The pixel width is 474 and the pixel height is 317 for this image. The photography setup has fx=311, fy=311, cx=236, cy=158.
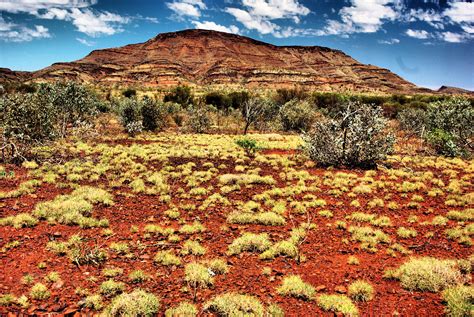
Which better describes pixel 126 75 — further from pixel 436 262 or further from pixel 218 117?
pixel 436 262

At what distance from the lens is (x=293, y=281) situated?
7.05 m

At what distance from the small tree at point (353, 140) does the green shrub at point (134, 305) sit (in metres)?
14.7

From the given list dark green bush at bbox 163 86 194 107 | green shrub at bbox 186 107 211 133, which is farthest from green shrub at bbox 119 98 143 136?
dark green bush at bbox 163 86 194 107

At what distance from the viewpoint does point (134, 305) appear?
604cm

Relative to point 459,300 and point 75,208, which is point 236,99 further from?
point 459,300

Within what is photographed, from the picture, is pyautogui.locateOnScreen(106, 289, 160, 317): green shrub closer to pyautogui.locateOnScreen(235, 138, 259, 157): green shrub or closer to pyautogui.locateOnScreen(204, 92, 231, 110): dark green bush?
pyautogui.locateOnScreen(235, 138, 259, 157): green shrub

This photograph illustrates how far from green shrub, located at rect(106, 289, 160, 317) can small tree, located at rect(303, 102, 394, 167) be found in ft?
48.3

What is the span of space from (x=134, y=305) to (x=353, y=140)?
1568 cm

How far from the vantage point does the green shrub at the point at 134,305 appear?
593cm

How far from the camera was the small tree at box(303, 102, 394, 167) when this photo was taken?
18.2m

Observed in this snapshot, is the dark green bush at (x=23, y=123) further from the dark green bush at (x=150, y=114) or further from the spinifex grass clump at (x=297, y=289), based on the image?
the spinifex grass clump at (x=297, y=289)

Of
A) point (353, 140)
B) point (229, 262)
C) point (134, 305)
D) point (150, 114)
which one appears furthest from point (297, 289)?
point (150, 114)

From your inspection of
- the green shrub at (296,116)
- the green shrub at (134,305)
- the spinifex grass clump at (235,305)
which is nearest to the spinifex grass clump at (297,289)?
the spinifex grass clump at (235,305)

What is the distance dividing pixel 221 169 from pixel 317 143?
250 inches
